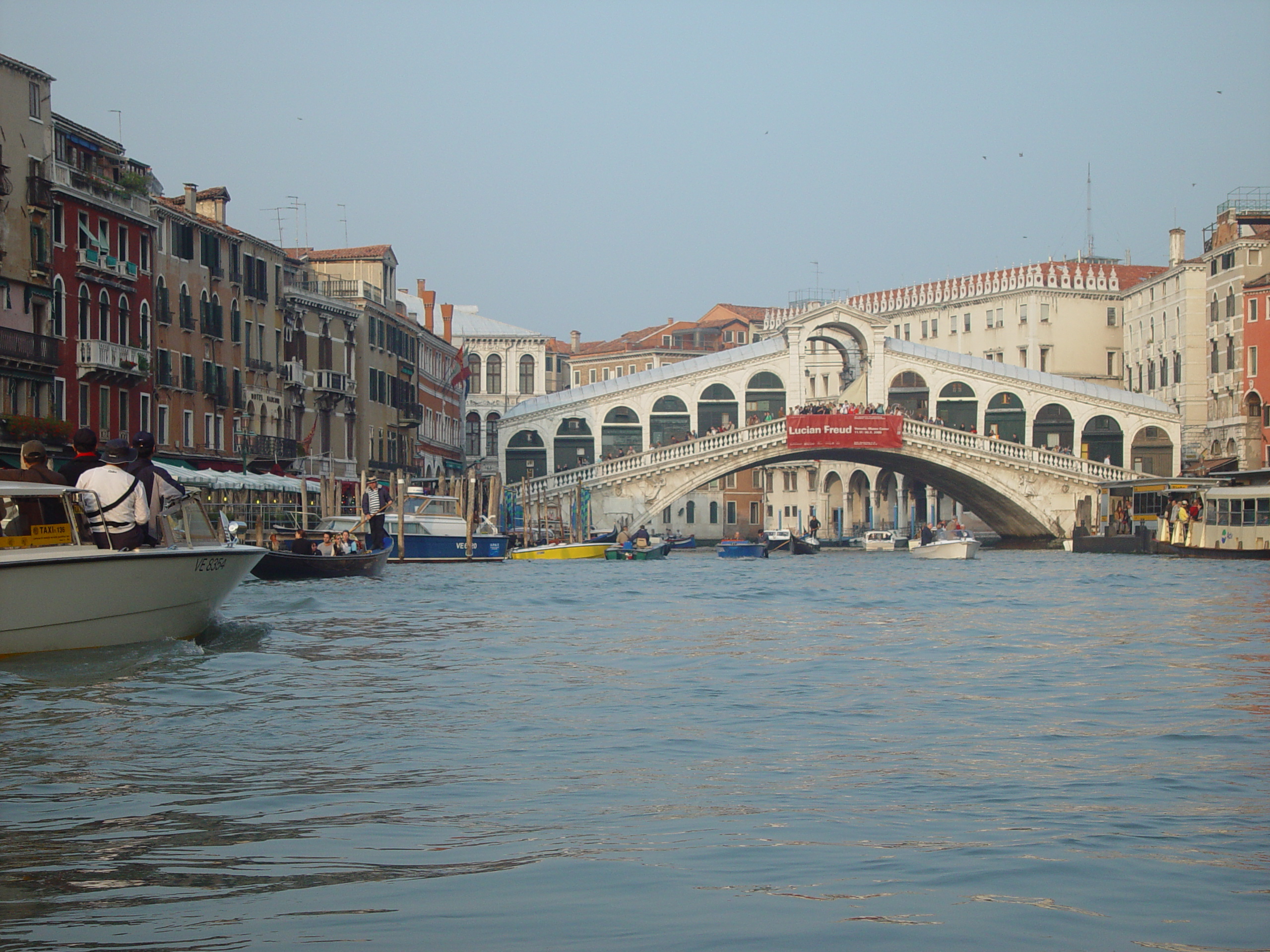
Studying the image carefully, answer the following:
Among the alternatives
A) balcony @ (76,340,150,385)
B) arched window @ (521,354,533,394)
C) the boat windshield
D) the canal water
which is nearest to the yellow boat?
balcony @ (76,340,150,385)

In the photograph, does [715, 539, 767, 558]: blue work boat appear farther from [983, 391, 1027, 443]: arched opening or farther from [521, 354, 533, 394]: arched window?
[521, 354, 533, 394]: arched window

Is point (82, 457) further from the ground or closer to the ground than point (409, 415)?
closer to the ground

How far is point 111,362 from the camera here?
27281 mm

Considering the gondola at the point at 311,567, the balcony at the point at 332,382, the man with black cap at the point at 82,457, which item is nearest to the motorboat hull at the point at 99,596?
the man with black cap at the point at 82,457

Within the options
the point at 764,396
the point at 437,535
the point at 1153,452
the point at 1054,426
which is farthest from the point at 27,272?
the point at 1153,452

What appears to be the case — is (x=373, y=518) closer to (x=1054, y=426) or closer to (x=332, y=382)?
(x=332, y=382)

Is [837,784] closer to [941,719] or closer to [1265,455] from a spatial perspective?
[941,719]

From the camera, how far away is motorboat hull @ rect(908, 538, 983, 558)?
40.4 metres

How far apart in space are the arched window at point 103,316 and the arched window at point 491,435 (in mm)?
34971

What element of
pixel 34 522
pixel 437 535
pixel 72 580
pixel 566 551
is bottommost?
pixel 566 551

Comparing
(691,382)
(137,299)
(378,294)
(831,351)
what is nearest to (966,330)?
(831,351)

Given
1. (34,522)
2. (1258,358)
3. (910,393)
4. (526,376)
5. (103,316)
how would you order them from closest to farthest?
(34,522)
(103,316)
(1258,358)
(910,393)
(526,376)

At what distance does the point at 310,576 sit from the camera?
881 inches

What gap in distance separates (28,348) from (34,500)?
17.2 meters
